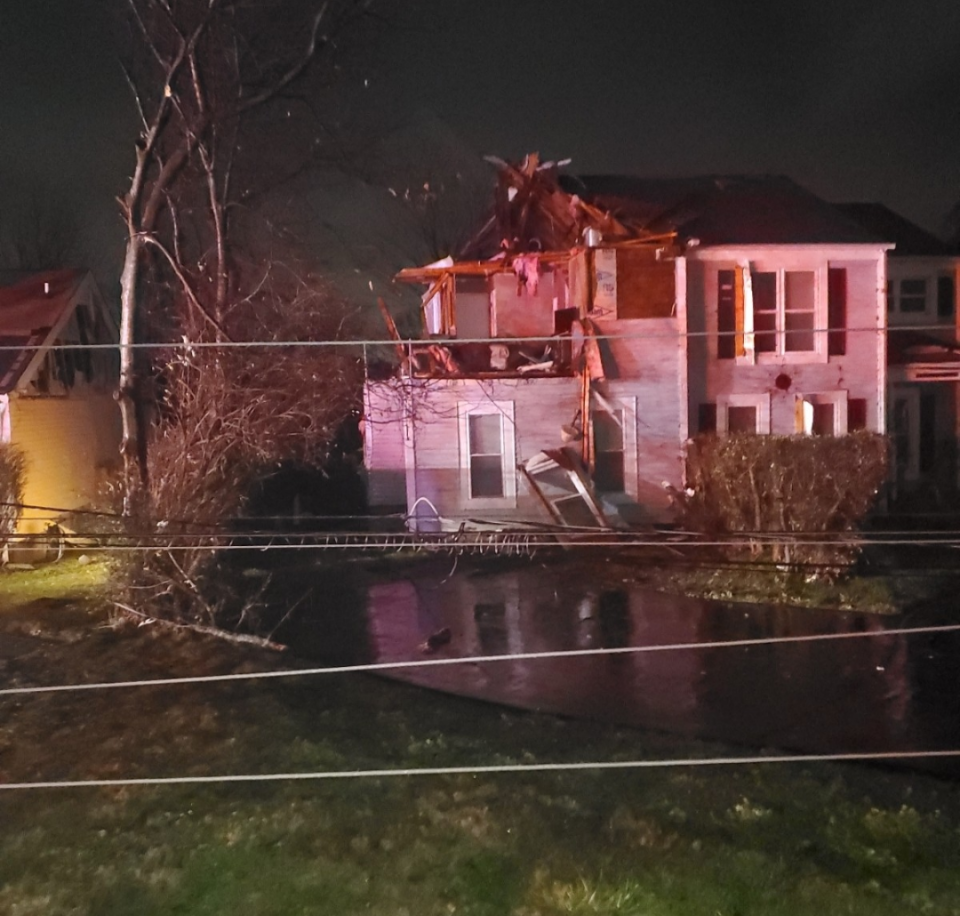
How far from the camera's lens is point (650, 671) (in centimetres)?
930

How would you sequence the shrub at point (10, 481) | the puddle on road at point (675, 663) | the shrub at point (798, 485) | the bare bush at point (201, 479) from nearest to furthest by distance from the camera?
the puddle on road at point (675, 663) < the bare bush at point (201, 479) < the shrub at point (798, 485) < the shrub at point (10, 481)

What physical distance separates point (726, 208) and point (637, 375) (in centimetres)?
402

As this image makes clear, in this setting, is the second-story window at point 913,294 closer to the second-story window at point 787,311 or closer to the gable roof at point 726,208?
the gable roof at point 726,208

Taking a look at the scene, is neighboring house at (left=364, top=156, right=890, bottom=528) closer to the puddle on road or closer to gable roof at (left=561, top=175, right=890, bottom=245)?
gable roof at (left=561, top=175, right=890, bottom=245)

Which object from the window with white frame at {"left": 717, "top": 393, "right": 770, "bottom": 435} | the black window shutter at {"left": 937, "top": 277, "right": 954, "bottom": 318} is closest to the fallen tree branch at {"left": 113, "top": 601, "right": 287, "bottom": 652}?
the window with white frame at {"left": 717, "top": 393, "right": 770, "bottom": 435}

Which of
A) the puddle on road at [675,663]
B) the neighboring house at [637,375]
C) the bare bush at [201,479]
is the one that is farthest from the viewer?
the neighboring house at [637,375]

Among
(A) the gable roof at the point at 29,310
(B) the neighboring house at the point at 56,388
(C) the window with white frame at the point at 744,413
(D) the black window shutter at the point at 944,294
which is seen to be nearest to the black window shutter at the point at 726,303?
(C) the window with white frame at the point at 744,413

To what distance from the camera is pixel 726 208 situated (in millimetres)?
18078

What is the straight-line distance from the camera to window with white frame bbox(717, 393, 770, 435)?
17219mm

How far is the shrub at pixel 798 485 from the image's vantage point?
11898 millimetres

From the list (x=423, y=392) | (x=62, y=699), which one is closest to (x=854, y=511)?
(x=423, y=392)

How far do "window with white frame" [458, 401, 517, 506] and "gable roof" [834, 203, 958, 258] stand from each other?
29.3 feet

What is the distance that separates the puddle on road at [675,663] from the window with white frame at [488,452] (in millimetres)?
3922

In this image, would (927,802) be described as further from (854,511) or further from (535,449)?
(535,449)
